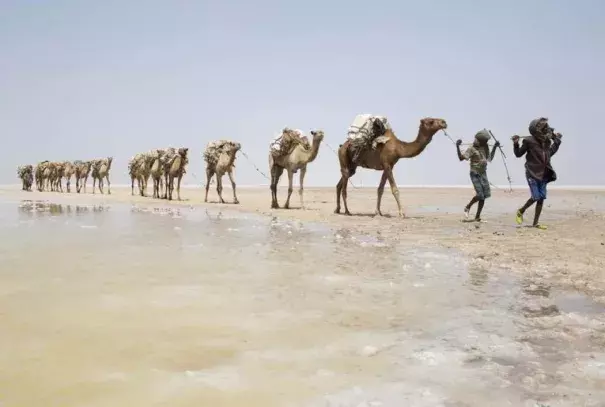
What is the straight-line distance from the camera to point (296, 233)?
409 inches

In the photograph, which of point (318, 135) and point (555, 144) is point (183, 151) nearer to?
point (318, 135)

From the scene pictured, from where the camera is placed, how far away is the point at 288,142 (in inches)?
730

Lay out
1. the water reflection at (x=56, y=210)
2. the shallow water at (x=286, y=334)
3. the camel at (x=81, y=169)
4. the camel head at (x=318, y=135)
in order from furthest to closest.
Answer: the camel at (x=81, y=169)
the camel head at (x=318, y=135)
the water reflection at (x=56, y=210)
the shallow water at (x=286, y=334)

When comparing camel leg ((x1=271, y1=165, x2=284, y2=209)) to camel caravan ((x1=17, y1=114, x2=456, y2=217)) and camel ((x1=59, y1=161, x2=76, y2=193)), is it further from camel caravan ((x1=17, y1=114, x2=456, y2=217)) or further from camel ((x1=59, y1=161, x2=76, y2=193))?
camel ((x1=59, y1=161, x2=76, y2=193))

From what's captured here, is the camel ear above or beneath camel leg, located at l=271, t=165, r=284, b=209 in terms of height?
above

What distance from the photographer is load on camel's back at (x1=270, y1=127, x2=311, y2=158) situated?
1850cm

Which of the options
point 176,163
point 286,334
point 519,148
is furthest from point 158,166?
point 286,334

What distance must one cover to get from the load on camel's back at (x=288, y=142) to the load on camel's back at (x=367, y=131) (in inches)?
150

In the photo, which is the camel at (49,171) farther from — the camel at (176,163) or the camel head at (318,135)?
the camel head at (318,135)

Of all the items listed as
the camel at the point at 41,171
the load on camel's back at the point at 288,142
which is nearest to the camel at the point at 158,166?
the load on camel's back at the point at 288,142

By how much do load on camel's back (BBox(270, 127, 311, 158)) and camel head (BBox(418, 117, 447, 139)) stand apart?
5.22m

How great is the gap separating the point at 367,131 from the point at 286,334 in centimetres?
1165

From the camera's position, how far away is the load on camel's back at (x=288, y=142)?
728 inches

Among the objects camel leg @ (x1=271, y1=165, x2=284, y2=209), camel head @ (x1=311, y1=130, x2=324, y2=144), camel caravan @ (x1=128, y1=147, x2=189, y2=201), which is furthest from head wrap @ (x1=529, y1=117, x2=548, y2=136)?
camel caravan @ (x1=128, y1=147, x2=189, y2=201)
